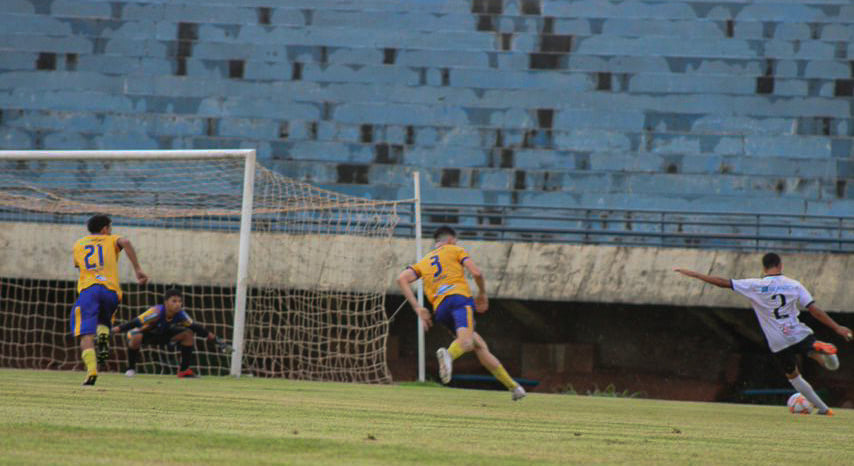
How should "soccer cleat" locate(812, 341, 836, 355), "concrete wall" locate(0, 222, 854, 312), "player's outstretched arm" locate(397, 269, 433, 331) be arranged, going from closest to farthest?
"player's outstretched arm" locate(397, 269, 433, 331) → "soccer cleat" locate(812, 341, 836, 355) → "concrete wall" locate(0, 222, 854, 312)

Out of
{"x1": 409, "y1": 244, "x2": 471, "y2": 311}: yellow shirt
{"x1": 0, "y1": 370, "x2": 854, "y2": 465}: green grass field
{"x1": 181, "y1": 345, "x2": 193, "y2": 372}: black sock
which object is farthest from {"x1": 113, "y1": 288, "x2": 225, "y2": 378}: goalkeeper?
{"x1": 0, "y1": 370, "x2": 854, "y2": 465}: green grass field

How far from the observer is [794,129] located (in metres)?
17.8

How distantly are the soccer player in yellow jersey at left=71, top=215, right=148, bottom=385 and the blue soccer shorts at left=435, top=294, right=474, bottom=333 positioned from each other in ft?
8.43

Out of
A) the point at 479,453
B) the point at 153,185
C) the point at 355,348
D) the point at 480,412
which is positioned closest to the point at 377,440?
the point at 479,453

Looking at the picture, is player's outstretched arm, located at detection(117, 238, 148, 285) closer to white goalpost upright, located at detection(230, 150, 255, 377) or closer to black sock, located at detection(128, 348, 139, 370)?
white goalpost upright, located at detection(230, 150, 255, 377)

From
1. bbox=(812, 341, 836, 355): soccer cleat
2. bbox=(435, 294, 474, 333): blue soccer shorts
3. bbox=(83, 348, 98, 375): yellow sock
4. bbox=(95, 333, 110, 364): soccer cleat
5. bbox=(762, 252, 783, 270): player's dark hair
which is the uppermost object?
bbox=(762, 252, 783, 270): player's dark hair

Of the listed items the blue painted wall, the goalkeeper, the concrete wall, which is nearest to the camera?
the goalkeeper

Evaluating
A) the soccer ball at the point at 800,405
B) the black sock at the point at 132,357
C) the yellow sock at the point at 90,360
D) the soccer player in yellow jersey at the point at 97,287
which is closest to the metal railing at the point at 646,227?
the black sock at the point at 132,357

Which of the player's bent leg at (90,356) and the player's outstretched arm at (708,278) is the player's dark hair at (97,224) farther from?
the player's outstretched arm at (708,278)

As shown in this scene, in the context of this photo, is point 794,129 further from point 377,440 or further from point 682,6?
point 377,440

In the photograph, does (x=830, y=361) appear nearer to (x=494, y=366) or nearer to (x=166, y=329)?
(x=494, y=366)

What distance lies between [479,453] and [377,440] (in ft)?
1.83

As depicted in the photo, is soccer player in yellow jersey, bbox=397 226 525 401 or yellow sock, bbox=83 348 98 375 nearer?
yellow sock, bbox=83 348 98 375

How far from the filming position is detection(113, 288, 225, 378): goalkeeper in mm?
12688
